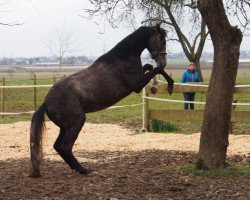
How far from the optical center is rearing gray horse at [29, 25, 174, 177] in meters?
6.03

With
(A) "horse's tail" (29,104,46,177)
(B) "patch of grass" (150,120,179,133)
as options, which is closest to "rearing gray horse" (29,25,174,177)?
(A) "horse's tail" (29,104,46,177)

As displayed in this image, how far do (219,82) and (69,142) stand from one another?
197 centimetres

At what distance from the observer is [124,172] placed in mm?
6246

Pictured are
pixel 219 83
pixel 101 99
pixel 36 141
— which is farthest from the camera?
pixel 101 99

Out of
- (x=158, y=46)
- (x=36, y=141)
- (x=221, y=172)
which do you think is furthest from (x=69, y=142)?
(x=221, y=172)

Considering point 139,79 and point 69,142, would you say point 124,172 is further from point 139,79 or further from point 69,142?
point 139,79

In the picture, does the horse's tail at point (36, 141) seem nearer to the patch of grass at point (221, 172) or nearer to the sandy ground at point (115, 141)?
the patch of grass at point (221, 172)

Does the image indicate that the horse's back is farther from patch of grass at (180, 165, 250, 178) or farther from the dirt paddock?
patch of grass at (180, 165, 250, 178)

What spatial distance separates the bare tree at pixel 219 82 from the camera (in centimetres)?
572

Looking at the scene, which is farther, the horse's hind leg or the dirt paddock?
the horse's hind leg

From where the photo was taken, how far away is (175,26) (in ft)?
74.2

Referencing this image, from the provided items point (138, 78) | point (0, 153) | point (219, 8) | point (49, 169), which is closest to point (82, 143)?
point (0, 153)

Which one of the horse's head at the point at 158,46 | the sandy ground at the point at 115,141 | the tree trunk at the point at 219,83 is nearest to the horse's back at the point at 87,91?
the horse's head at the point at 158,46

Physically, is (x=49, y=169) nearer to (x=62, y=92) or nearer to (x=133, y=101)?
(x=62, y=92)
